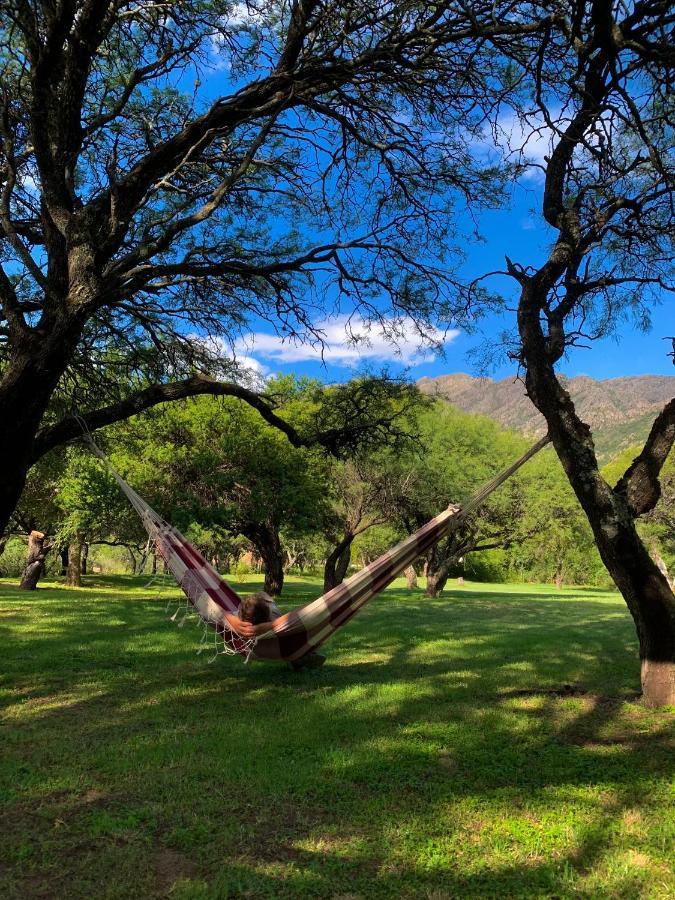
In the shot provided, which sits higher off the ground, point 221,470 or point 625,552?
point 221,470

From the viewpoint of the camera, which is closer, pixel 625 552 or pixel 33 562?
pixel 625 552

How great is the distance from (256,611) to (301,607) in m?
0.38

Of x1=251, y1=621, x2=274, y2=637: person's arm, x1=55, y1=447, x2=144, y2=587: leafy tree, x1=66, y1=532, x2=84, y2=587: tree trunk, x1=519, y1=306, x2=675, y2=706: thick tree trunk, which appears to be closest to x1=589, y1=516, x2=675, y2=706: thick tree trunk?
x1=519, y1=306, x2=675, y2=706: thick tree trunk

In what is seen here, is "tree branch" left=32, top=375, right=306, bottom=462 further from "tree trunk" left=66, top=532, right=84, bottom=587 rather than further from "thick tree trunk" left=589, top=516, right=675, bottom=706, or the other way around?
"tree trunk" left=66, top=532, right=84, bottom=587

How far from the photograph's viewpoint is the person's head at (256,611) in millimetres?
4345

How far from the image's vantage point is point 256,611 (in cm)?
436

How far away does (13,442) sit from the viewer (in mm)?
3424

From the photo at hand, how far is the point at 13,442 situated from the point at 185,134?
2292 millimetres

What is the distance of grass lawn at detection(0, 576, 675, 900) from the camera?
6.59 ft

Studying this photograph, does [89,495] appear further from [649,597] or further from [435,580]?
[649,597]

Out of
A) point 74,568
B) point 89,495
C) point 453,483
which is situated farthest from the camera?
point 74,568

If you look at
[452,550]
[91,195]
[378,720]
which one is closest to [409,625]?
[378,720]

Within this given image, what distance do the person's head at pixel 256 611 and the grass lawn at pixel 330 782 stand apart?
55cm

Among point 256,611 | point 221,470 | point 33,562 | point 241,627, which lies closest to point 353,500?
point 221,470
